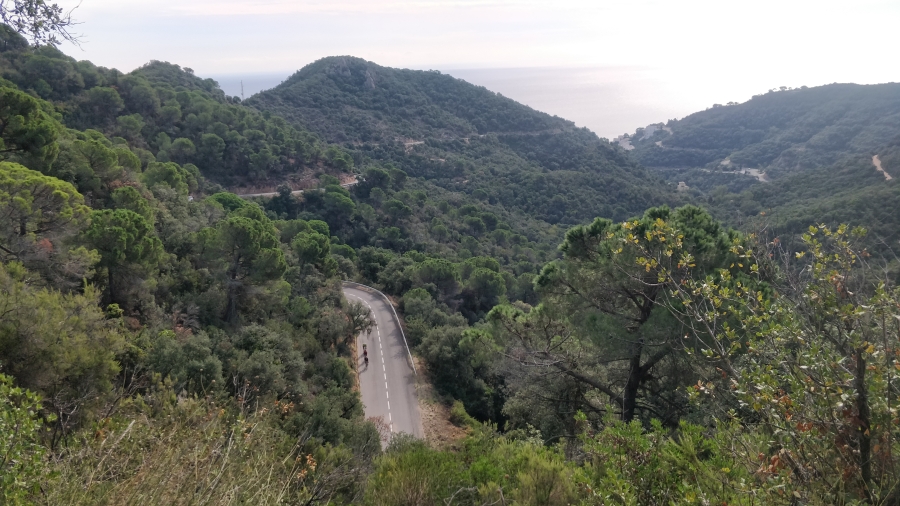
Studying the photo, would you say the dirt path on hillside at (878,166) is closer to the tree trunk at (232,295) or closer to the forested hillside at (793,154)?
the forested hillside at (793,154)

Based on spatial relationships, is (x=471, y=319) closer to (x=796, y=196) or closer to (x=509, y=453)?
(x=509, y=453)

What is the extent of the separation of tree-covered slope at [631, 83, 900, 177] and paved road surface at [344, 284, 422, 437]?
5569 cm

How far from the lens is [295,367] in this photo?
30.7 ft

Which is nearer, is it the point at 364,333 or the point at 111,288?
the point at 111,288

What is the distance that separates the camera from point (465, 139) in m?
55.6

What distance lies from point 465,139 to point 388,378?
1800 inches

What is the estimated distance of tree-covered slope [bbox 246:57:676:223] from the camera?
42062 millimetres

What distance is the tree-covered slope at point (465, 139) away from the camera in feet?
138

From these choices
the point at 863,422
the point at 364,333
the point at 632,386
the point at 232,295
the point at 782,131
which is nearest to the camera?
the point at 863,422

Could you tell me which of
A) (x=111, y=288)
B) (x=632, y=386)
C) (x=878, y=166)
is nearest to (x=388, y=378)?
(x=111, y=288)

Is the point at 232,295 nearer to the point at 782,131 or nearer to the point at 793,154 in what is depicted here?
the point at 793,154

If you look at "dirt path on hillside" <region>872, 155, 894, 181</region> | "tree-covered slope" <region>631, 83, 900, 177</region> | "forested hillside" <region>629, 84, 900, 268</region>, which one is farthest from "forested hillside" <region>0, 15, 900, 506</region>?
"tree-covered slope" <region>631, 83, 900, 177</region>

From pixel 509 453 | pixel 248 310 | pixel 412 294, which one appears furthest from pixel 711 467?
pixel 412 294

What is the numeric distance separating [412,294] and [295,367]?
28.4 feet
